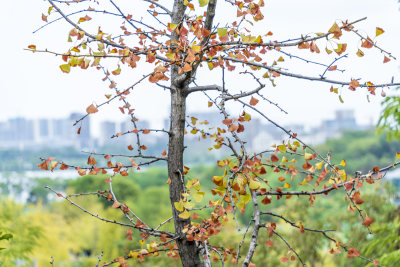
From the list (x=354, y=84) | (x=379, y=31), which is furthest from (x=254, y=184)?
(x=379, y=31)

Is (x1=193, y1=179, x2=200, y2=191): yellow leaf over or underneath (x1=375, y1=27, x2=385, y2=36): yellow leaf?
underneath

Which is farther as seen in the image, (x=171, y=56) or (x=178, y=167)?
(x=178, y=167)

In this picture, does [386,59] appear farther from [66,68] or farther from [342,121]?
[342,121]

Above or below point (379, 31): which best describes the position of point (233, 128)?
below

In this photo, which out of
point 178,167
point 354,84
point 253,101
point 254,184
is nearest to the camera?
point 254,184

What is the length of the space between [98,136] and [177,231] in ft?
176

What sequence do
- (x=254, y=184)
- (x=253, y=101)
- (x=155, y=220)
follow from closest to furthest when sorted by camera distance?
(x=254, y=184), (x=253, y=101), (x=155, y=220)

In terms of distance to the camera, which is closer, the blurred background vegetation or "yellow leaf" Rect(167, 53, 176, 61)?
"yellow leaf" Rect(167, 53, 176, 61)

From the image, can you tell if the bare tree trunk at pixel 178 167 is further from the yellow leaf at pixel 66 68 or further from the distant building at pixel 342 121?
the distant building at pixel 342 121

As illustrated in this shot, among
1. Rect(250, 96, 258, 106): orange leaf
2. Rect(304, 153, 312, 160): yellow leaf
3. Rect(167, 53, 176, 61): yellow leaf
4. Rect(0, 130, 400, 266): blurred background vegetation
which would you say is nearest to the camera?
Rect(304, 153, 312, 160): yellow leaf

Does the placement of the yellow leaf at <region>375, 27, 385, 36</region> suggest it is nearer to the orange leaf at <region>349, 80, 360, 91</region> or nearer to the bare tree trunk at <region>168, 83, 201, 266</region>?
the orange leaf at <region>349, 80, 360, 91</region>

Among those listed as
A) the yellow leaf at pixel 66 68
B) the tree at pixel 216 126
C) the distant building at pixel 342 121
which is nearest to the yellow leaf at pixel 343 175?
the tree at pixel 216 126

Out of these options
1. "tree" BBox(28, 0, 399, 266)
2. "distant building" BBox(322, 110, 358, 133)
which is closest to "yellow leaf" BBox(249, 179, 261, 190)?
"tree" BBox(28, 0, 399, 266)

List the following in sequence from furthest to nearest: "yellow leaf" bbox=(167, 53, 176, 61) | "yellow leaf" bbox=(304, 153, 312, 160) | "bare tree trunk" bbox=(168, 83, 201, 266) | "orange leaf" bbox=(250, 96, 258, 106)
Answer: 1. "bare tree trunk" bbox=(168, 83, 201, 266)
2. "orange leaf" bbox=(250, 96, 258, 106)
3. "yellow leaf" bbox=(167, 53, 176, 61)
4. "yellow leaf" bbox=(304, 153, 312, 160)
